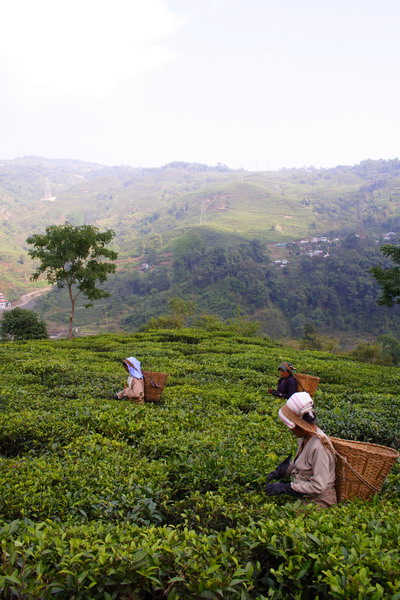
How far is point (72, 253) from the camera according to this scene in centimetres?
2064

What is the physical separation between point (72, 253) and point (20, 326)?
261 inches

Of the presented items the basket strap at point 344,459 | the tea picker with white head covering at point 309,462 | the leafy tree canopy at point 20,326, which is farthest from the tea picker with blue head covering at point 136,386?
the leafy tree canopy at point 20,326

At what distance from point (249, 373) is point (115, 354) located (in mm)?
5325

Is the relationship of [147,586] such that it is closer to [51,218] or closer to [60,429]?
[60,429]

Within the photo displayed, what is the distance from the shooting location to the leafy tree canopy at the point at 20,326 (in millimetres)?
23500

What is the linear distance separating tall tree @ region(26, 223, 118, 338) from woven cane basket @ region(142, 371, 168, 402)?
14.0m

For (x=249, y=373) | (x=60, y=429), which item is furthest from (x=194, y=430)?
(x=249, y=373)

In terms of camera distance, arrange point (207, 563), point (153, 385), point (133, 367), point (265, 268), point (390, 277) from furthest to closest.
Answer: point (265, 268)
point (390, 277)
point (153, 385)
point (133, 367)
point (207, 563)

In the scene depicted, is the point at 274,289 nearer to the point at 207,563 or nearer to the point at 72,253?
the point at 72,253

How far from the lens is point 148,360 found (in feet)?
41.2

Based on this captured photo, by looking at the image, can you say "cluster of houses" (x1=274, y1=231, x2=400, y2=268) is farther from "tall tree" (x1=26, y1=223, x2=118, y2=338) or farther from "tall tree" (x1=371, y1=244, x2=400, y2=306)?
"tall tree" (x1=371, y1=244, x2=400, y2=306)

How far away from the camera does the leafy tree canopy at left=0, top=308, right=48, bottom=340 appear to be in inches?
925

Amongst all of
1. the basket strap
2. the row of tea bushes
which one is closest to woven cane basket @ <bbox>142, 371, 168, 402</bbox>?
the basket strap

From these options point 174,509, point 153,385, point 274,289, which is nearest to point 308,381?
point 153,385
